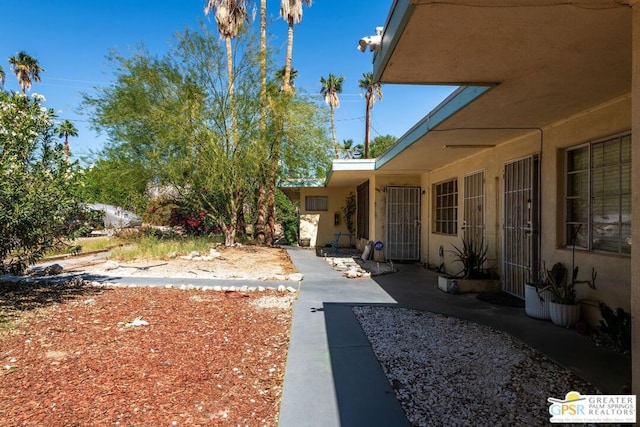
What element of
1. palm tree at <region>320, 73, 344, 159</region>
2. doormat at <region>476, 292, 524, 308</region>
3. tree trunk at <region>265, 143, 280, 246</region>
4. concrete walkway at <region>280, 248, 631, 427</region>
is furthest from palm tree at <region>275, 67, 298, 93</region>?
doormat at <region>476, 292, 524, 308</region>

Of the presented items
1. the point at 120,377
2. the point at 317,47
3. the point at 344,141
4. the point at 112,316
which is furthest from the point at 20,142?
the point at 344,141

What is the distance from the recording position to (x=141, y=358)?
145 inches

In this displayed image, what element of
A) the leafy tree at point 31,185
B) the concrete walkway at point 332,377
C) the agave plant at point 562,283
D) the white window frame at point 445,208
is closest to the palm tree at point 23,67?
the leafy tree at point 31,185

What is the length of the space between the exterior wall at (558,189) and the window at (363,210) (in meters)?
5.12

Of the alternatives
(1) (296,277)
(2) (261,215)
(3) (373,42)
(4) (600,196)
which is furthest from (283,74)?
(4) (600,196)

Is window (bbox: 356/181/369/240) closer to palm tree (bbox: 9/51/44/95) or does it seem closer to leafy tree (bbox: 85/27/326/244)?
leafy tree (bbox: 85/27/326/244)

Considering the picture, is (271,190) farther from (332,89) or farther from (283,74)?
(332,89)

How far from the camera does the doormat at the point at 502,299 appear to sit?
20.0 ft

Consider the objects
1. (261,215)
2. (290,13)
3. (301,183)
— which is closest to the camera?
(301,183)

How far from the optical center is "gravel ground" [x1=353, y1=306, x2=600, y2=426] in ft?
8.84

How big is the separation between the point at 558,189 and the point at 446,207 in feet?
15.3

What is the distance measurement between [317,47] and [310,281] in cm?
1308

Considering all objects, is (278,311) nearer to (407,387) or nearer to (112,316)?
(112,316)

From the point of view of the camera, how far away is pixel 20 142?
5359 millimetres
